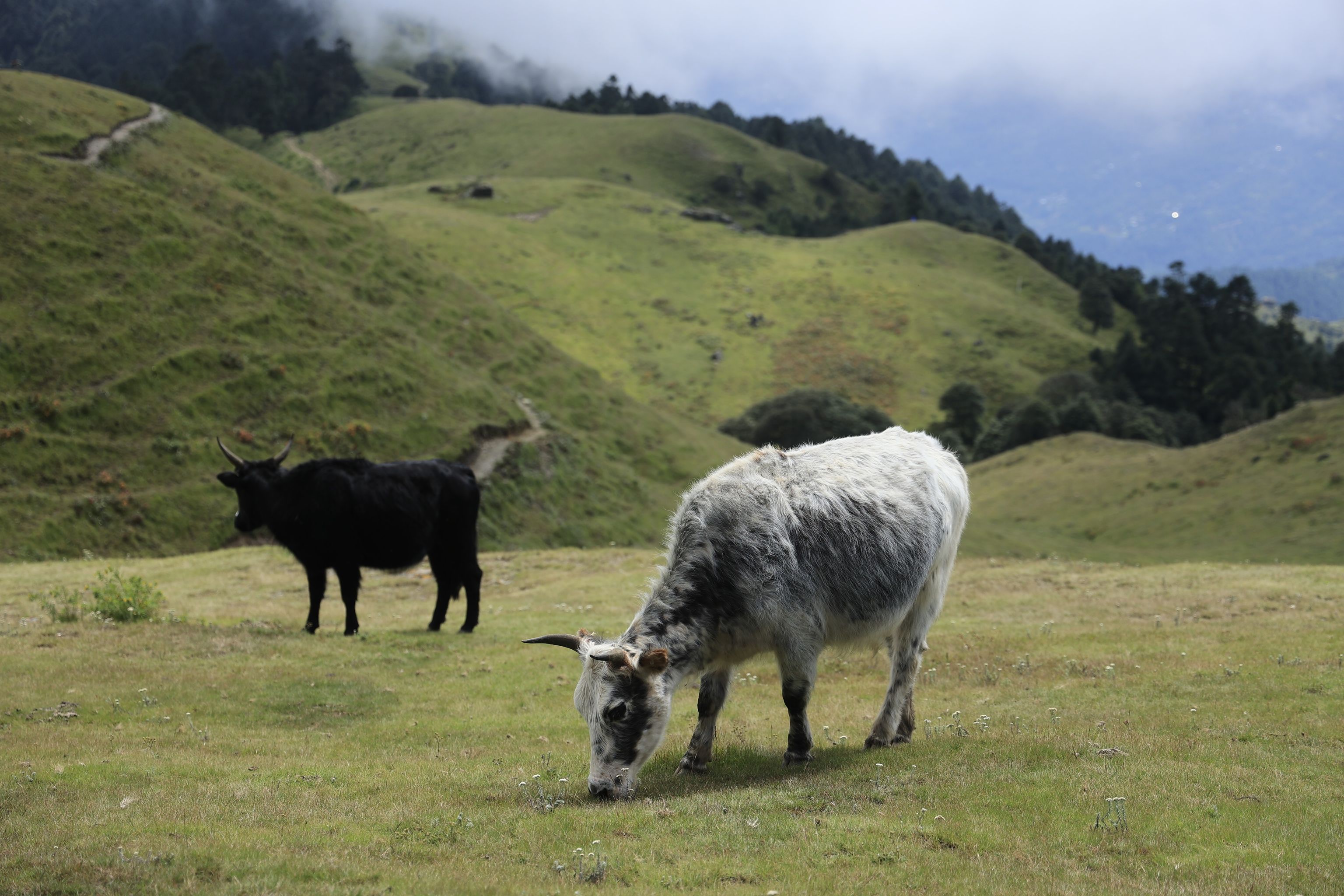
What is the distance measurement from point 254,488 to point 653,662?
13.4 m

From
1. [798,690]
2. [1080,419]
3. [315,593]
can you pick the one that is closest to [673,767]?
[798,690]

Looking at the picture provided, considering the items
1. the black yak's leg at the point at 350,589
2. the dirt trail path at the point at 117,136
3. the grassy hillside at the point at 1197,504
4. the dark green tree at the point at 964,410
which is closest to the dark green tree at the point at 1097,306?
the dark green tree at the point at 964,410

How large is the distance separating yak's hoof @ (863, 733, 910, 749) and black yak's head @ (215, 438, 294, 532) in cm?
1311

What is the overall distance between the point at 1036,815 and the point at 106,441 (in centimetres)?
3897

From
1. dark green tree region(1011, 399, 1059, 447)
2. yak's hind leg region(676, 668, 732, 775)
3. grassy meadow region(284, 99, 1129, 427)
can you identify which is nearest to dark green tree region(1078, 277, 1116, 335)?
grassy meadow region(284, 99, 1129, 427)

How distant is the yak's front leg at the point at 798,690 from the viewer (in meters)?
10.2

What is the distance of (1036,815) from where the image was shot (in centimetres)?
845

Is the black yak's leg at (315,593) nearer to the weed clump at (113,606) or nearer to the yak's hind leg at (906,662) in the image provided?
the weed clump at (113,606)

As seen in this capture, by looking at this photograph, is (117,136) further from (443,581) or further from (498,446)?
(443,581)

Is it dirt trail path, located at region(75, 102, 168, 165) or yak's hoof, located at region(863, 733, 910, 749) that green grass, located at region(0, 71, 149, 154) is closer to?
dirt trail path, located at region(75, 102, 168, 165)

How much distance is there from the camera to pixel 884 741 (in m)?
11.5

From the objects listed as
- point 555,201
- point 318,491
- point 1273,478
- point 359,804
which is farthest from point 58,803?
point 555,201

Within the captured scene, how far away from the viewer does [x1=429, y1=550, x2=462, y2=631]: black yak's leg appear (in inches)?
803

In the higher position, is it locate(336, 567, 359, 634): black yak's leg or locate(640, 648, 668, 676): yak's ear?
locate(640, 648, 668, 676): yak's ear
